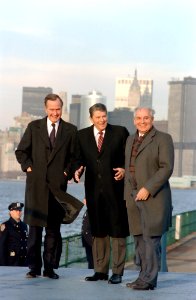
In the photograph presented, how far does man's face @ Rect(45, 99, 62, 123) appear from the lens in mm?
10031

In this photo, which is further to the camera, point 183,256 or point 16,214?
point 183,256

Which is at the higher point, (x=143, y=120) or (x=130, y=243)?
(x=143, y=120)

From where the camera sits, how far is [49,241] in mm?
10086

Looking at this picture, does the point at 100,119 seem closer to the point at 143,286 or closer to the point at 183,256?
the point at 143,286

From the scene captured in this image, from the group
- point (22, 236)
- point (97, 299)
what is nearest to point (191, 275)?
point (97, 299)

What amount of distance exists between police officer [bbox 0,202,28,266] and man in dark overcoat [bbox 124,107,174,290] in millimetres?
4081

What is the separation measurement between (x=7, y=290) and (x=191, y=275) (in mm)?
2153

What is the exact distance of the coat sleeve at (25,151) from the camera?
1000cm

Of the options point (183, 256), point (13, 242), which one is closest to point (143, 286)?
point (13, 242)

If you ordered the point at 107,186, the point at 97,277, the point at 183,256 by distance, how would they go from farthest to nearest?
the point at 183,256, the point at 97,277, the point at 107,186

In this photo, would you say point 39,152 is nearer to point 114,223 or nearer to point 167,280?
point 114,223

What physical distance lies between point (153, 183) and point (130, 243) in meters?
12.9

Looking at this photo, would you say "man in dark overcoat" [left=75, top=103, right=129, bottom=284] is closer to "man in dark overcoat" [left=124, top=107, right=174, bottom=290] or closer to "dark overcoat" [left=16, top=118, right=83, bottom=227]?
"dark overcoat" [left=16, top=118, right=83, bottom=227]

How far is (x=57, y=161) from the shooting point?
1007 cm
